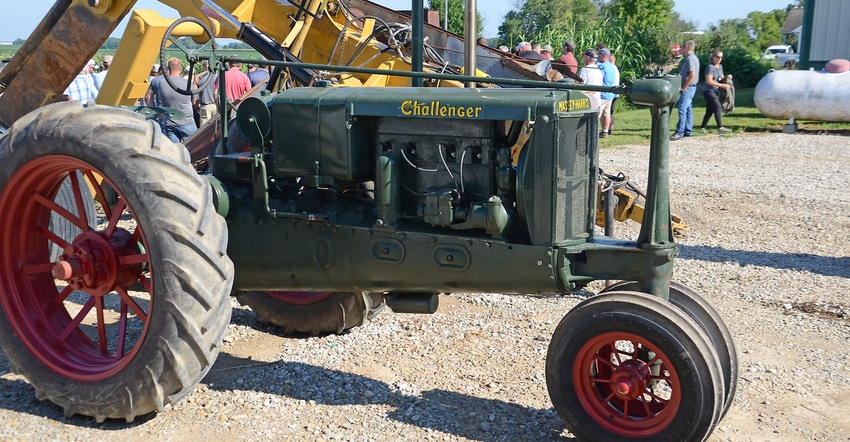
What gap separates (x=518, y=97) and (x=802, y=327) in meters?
2.97

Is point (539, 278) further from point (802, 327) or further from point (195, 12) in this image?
point (195, 12)

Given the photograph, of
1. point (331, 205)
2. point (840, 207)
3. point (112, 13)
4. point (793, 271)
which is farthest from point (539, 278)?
point (840, 207)

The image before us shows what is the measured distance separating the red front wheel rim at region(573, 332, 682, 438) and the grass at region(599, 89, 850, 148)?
1102 centimetres

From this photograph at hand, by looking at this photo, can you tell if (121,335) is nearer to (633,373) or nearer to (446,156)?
(446,156)

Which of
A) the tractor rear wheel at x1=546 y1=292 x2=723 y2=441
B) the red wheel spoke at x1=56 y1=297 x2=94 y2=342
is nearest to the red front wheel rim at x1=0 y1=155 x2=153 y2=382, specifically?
the red wheel spoke at x1=56 y1=297 x2=94 y2=342

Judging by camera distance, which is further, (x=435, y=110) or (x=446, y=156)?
(x=446, y=156)

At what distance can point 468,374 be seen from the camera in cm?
465

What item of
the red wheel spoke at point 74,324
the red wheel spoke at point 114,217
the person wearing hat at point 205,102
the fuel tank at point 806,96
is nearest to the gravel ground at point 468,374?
the red wheel spoke at point 74,324

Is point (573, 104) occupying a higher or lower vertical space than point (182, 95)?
higher

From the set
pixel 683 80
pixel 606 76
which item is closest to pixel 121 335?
pixel 606 76

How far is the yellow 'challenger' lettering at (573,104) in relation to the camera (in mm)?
3777

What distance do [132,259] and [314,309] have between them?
4.40ft

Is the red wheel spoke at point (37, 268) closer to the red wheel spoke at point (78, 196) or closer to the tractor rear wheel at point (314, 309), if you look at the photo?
the red wheel spoke at point (78, 196)

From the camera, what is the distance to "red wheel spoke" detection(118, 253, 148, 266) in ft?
13.2
